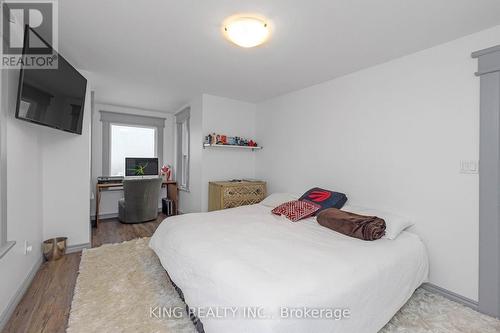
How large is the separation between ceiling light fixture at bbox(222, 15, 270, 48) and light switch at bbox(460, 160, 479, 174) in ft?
6.86

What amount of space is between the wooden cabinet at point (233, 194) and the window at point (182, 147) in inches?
44.2

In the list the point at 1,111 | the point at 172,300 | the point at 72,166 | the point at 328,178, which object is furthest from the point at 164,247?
the point at 328,178

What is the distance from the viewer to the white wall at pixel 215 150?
3.96 m

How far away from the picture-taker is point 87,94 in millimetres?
3039

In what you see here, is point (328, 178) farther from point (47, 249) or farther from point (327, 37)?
point (47, 249)

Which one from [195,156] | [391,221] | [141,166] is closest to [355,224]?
[391,221]

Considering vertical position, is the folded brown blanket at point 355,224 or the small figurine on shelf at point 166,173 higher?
the small figurine on shelf at point 166,173

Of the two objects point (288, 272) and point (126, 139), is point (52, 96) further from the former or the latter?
point (126, 139)

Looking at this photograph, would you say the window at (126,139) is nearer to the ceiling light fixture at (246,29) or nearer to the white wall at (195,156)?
the white wall at (195,156)

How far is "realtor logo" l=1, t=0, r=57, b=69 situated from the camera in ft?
5.67

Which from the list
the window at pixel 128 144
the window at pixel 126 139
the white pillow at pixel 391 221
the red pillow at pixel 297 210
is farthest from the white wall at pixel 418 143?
the window at pixel 128 144

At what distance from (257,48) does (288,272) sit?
6.97ft

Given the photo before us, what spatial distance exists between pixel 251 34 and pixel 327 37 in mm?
754

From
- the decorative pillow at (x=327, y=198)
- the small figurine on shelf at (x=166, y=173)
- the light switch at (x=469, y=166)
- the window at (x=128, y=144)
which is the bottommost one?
the decorative pillow at (x=327, y=198)
